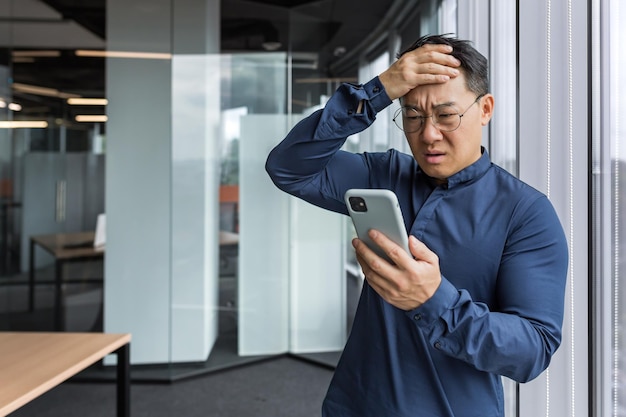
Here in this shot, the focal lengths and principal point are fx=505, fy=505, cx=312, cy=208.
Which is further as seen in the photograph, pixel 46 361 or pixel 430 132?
pixel 46 361

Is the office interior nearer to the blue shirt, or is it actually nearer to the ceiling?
the ceiling

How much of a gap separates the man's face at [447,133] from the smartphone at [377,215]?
0.19m

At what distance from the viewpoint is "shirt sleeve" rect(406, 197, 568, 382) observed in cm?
77

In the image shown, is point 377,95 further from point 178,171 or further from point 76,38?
point 76,38

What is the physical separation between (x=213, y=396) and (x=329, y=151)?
10.0ft

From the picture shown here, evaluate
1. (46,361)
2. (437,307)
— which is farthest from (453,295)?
(46,361)

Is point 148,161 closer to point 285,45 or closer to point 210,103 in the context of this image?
point 210,103

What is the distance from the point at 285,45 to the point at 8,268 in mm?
3039

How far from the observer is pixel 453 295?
772 millimetres

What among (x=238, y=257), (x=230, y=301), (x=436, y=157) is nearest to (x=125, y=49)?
(x=238, y=257)

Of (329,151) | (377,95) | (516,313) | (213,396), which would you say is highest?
(377,95)

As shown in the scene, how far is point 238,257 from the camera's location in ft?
14.1

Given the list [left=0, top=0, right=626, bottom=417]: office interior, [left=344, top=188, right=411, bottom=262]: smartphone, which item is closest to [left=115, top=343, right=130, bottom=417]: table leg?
[left=0, top=0, right=626, bottom=417]: office interior

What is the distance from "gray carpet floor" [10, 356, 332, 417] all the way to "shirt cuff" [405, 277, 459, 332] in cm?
281
